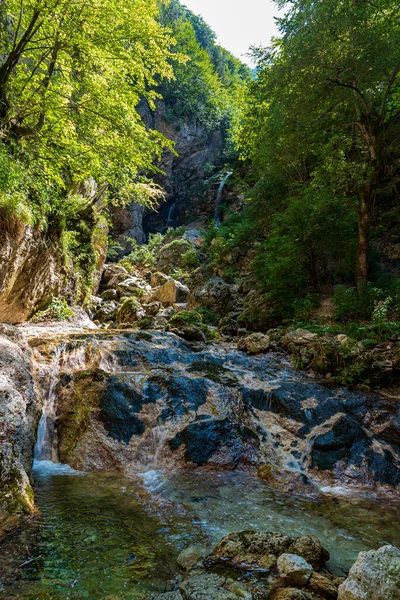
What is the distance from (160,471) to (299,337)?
17.5ft

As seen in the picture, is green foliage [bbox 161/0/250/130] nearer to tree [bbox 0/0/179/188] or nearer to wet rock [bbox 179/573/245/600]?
tree [bbox 0/0/179/188]

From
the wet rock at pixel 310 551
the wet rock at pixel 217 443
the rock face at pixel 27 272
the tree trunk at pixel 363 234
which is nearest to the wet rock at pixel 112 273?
the rock face at pixel 27 272

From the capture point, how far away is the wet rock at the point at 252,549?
8.63 ft

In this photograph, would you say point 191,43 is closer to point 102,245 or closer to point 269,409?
point 102,245

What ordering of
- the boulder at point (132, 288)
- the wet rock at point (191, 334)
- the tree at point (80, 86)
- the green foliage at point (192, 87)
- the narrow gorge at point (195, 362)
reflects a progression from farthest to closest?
the green foliage at point (192, 87) → the boulder at point (132, 288) → the wet rock at point (191, 334) → the tree at point (80, 86) → the narrow gorge at point (195, 362)

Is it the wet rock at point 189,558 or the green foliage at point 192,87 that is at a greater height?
the green foliage at point 192,87

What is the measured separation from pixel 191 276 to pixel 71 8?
1337 cm

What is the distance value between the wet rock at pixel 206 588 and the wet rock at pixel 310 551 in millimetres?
677

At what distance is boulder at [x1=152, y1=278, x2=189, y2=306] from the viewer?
17.2 m

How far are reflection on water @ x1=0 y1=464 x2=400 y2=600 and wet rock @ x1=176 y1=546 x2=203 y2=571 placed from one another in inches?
3.0

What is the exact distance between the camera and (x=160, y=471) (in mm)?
4844

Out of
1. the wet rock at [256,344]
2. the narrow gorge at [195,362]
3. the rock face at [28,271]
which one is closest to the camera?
the narrow gorge at [195,362]

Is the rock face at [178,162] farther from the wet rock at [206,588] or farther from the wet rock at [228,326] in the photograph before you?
the wet rock at [206,588]

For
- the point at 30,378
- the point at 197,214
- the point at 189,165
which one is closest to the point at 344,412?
the point at 30,378
